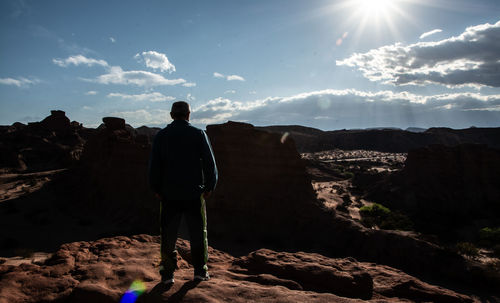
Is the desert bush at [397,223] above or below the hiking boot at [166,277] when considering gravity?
below

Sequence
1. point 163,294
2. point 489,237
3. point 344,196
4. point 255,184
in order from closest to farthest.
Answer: point 163,294 → point 255,184 → point 489,237 → point 344,196

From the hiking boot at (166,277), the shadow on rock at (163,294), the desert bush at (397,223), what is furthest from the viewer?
the desert bush at (397,223)

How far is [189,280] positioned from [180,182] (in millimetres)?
1422

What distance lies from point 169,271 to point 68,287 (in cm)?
137

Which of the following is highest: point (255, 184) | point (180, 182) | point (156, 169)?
point (156, 169)

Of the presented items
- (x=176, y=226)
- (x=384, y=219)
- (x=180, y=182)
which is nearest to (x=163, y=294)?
(x=176, y=226)

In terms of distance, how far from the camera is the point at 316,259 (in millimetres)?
5812

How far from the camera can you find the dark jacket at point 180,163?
3.59 m

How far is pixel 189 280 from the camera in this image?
3795 millimetres

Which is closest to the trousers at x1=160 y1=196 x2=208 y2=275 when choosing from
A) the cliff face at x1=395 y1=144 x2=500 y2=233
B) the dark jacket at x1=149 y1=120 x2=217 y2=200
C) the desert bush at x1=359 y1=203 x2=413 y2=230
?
the dark jacket at x1=149 y1=120 x2=217 y2=200

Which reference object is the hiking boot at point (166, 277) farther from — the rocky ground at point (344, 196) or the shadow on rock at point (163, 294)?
the rocky ground at point (344, 196)

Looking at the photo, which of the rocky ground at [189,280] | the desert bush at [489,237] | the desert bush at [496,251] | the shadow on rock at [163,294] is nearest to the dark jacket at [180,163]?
the shadow on rock at [163,294]

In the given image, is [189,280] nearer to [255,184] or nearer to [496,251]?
[255,184]

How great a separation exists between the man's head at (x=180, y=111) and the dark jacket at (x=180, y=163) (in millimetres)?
90
